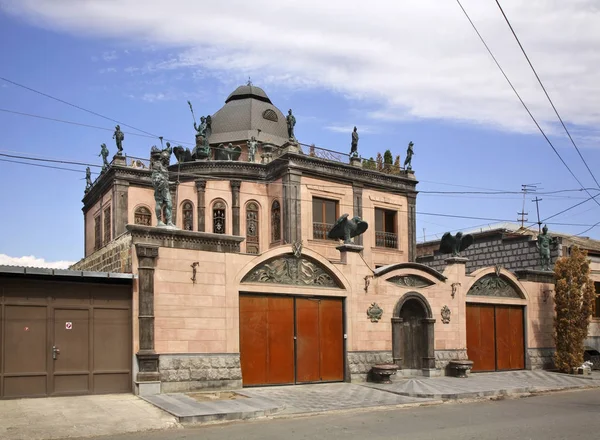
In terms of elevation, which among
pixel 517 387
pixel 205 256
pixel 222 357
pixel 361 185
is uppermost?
pixel 361 185

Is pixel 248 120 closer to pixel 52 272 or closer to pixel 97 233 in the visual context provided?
pixel 97 233

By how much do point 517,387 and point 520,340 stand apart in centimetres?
615

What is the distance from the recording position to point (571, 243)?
31641 mm

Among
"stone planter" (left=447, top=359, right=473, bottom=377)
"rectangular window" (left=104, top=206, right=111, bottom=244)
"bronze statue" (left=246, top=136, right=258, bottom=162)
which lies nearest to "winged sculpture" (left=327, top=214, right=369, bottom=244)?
"stone planter" (left=447, top=359, right=473, bottom=377)

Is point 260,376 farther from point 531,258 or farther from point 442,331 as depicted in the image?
point 531,258

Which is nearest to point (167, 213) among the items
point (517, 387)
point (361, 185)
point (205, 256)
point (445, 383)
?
point (205, 256)

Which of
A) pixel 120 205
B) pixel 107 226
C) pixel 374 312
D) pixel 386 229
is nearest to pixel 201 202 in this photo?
pixel 120 205

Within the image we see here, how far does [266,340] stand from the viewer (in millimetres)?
19094

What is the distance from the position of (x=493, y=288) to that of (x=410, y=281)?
4702mm

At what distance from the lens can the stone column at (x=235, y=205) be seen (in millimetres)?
30672

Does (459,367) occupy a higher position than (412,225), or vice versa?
(412,225)

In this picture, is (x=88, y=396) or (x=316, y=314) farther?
(x=316, y=314)

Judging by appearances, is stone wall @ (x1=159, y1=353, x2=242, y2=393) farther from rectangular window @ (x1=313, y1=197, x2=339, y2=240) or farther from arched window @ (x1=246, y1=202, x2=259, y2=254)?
arched window @ (x1=246, y1=202, x2=259, y2=254)

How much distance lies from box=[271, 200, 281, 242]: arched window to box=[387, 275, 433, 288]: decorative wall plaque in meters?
8.76
